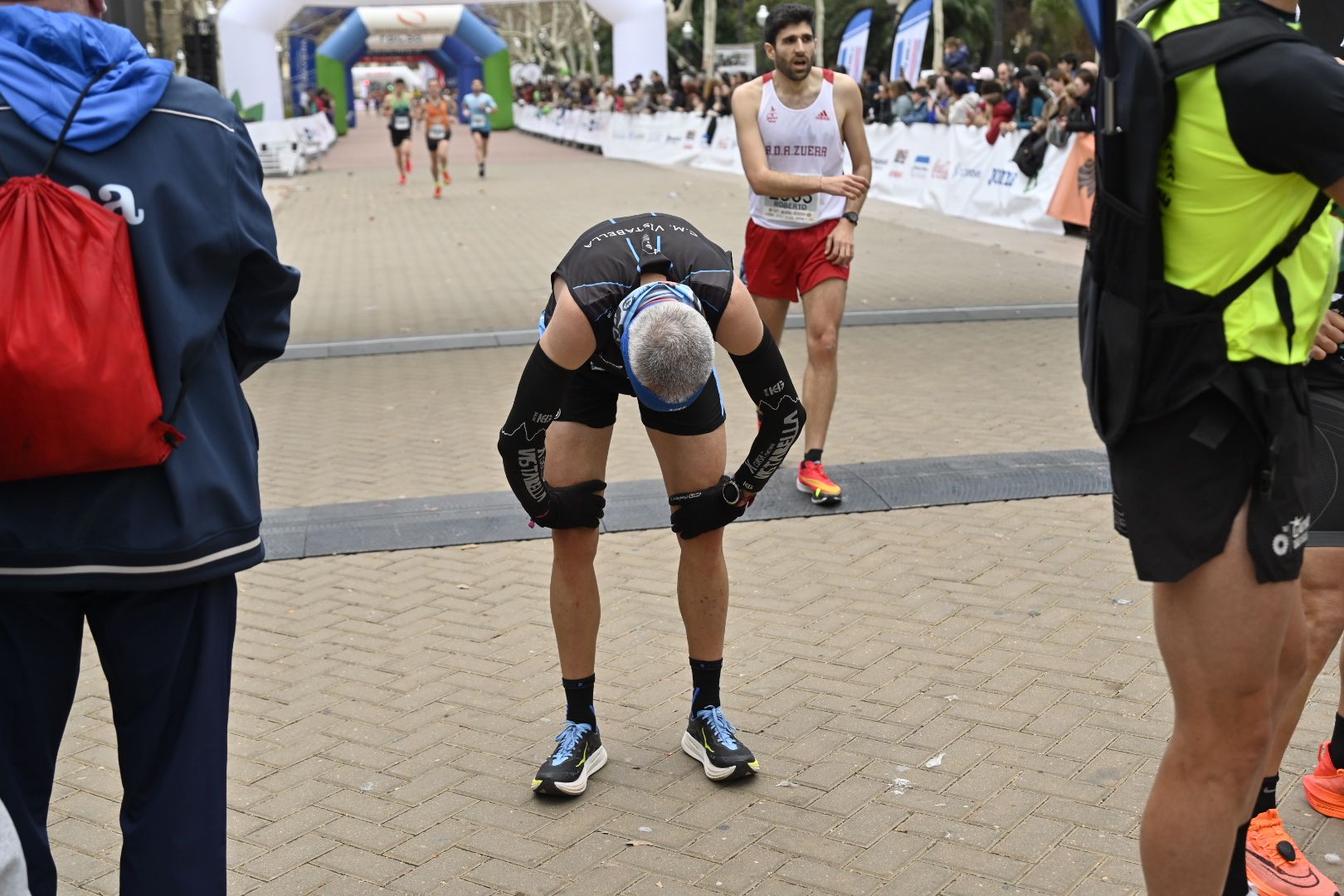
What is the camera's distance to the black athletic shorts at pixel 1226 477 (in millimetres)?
2277

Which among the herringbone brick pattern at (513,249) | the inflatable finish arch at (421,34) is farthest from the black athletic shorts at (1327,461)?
the inflatable finish arch at (421,34)

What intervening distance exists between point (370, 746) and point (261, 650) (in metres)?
0.94

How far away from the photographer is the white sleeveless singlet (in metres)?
6.31

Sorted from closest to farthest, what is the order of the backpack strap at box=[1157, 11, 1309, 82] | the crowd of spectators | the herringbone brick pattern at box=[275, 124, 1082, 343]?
the backpack strap at box=[1157, 11, 1309, 82] < the herringbone brick pattern at box=[275, 124, 1082, 343] < the crowd of spectators

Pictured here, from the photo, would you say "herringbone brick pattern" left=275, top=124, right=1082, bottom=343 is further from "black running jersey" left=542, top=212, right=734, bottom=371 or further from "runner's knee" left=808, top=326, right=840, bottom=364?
"black running jersey" left=542, top=212, right=734, bottom=371

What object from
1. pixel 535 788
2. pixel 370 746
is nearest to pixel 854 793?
pixel 535 788

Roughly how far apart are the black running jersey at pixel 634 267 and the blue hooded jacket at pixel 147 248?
40.7 inches

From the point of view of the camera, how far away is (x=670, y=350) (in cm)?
307

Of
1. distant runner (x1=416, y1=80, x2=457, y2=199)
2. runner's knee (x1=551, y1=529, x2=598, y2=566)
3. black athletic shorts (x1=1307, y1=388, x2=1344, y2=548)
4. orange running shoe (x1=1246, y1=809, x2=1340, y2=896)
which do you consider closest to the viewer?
black athletic shorts (x1=1307, y1=388, x2=1344, y2=548)

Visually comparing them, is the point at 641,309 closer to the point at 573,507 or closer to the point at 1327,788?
the point at 573,507

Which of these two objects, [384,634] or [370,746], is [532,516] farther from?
[384,634]

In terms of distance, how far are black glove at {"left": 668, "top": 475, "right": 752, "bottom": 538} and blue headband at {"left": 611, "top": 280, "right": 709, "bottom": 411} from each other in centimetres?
43

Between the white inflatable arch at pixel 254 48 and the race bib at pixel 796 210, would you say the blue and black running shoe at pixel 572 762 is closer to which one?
the race bib at pixel 796 210

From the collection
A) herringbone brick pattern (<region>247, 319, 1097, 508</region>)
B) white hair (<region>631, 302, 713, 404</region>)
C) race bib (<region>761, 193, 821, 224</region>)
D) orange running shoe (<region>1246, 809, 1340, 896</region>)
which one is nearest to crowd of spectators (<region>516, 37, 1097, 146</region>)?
herringbone brick pattern (<region>247, 319, 1097, 508</region>)
